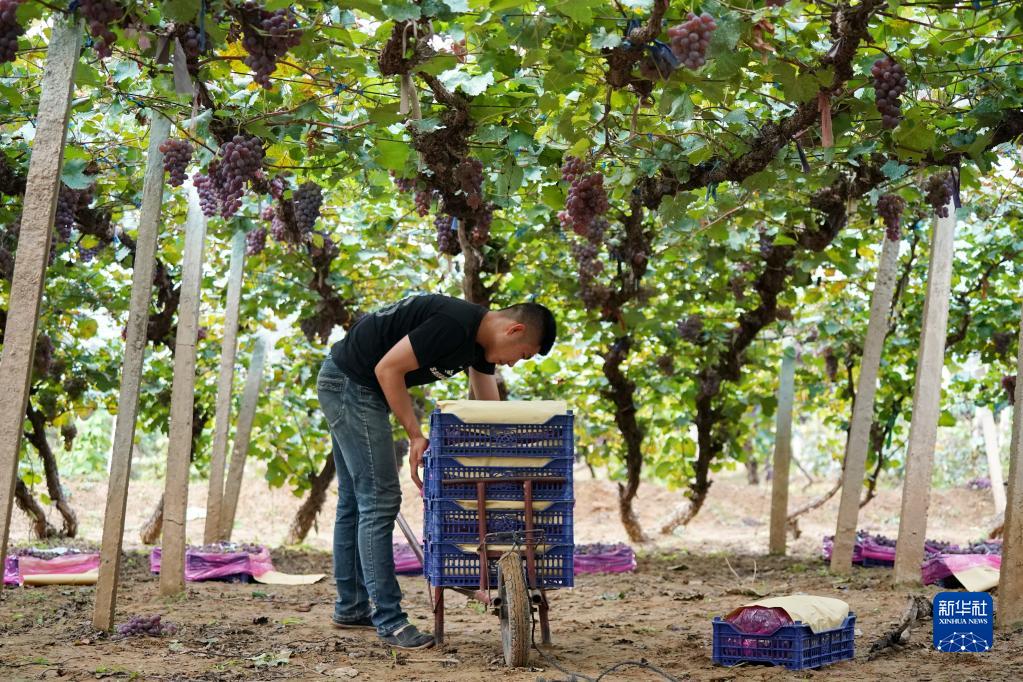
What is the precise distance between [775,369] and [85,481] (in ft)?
47.6

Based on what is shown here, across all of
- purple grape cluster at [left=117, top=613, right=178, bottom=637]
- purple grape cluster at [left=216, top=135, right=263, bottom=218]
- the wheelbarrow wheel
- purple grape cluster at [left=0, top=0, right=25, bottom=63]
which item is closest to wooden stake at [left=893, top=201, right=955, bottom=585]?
the wheelbarrow wheel

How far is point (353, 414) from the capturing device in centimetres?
483

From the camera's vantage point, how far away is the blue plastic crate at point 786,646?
409cm

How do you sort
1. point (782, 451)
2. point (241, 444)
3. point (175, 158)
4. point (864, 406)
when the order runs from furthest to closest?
1. point (782, 451)
2. point (241, 444)
3. point (864, 406)
4. point (175, 158)

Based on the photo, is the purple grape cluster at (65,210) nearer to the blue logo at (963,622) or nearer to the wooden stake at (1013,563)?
the blue logo at (963,622)

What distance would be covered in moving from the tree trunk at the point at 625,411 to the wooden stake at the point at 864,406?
252 centimetres

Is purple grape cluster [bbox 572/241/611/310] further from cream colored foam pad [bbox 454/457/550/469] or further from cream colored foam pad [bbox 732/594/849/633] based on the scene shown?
cream colored foam pad [bbox 732/594/849/633]

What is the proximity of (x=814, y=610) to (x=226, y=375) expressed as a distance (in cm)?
499

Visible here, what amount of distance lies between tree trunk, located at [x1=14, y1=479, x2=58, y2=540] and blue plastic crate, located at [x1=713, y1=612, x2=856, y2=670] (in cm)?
844

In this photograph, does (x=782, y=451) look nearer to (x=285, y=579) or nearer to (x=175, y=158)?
(x=285, y=579)

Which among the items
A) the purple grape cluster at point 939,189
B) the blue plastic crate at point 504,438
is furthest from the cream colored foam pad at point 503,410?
the purple grape cluster at point 939,189

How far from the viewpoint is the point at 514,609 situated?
13.4 ft

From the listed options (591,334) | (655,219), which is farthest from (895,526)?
(655,219)

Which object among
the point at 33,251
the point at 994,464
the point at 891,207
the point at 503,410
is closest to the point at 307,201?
the point at 503,410
